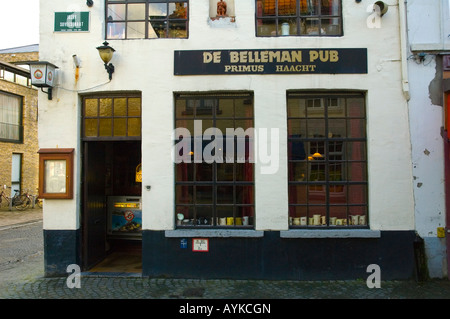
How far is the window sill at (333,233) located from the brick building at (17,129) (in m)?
18.4

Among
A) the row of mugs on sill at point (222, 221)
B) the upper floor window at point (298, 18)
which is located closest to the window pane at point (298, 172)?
the row of mugs on sill at point (222, 221)

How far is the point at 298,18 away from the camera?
22.9 ft

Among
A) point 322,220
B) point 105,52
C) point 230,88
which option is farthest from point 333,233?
point 105,52

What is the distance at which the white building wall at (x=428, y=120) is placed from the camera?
6.50 meters

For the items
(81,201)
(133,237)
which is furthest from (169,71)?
(133,237)

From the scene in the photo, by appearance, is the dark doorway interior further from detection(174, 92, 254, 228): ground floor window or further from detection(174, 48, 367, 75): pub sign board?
detection(174, 48, 367, 75): pub sign board

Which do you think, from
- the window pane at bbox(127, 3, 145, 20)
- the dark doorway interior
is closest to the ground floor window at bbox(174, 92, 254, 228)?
the dark doorway interior

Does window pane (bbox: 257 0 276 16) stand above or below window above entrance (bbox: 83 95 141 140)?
above

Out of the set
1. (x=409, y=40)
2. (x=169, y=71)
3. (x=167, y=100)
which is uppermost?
(x=409, y=40)

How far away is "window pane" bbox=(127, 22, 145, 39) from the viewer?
279 inches

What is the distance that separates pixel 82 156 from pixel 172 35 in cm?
316

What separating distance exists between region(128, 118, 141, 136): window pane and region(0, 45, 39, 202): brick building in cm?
1568

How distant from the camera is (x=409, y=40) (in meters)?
6.65

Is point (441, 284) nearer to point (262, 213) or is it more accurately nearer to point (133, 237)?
point (262, 213)
